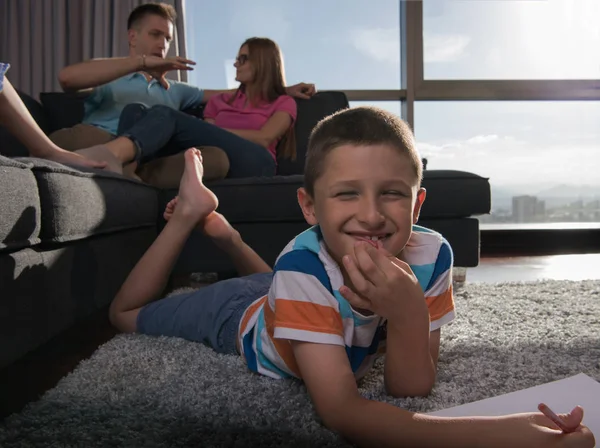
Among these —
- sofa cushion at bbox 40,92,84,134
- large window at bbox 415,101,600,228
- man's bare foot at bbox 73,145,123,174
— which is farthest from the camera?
large window at bbox 415,101,600,228

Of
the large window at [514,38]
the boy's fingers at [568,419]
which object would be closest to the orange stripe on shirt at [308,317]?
the boy's fingers at [568,419]

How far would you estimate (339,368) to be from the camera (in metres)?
0.65

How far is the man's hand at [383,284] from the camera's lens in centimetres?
59

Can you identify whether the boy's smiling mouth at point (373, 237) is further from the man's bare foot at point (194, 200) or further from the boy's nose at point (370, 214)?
the man's bare foot at point (194, 200)

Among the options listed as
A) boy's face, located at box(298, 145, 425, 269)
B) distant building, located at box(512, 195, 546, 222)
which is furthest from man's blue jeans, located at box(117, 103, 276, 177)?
distant building, located at box(512, 195, 546, 222)

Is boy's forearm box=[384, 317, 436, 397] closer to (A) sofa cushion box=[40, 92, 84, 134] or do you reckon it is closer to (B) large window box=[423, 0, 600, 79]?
→ (A) sofa cushion box=[40, 92, 84, 134]

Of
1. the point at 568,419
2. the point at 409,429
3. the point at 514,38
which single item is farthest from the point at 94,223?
the point at 514,38

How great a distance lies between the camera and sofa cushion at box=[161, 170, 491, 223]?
168cm

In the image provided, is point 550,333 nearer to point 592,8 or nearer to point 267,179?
point 267,179

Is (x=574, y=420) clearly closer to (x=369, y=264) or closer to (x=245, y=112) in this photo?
(x=369, y=264)

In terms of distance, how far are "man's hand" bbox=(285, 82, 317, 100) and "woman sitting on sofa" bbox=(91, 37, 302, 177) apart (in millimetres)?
53

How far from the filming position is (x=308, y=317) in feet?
2.21

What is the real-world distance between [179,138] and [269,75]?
0.59 meters

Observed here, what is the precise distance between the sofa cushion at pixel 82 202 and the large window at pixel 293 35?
2151 mm
